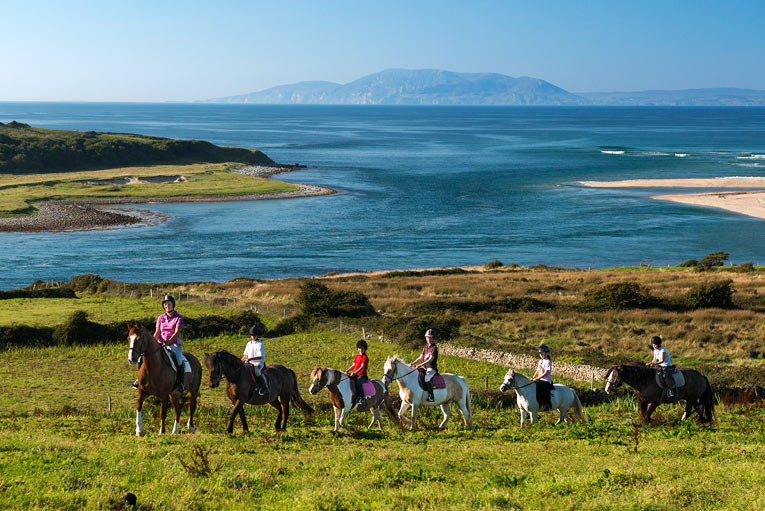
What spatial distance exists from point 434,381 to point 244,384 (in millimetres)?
4796

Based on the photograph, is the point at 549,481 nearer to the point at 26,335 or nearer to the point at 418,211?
the point at 26,335

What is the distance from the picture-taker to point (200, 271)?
228ft

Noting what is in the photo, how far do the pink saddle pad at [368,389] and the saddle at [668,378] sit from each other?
740 centimetres

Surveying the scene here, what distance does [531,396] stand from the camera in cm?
1780

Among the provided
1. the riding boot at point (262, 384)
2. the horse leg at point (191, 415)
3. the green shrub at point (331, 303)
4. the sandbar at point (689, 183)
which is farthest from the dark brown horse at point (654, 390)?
the sandbar at point (689, 183)

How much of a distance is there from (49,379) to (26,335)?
7.26 m

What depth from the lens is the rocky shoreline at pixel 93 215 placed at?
305 feet

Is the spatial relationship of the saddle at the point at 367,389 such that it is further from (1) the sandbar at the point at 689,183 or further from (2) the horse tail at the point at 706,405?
(1) the sandbar at the point at 689,183

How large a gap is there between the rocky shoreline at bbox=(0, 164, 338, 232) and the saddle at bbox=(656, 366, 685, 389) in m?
89.0

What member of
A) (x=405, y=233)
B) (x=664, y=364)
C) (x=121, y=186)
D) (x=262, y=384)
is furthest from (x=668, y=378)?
(x=121, y=186)

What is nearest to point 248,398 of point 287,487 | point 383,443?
point 383,443

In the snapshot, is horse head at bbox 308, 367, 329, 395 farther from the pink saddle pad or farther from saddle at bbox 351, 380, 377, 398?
the pink saddle pad

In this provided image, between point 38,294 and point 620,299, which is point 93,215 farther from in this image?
point 620,299

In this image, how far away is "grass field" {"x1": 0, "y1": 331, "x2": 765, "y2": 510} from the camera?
10.8 m
